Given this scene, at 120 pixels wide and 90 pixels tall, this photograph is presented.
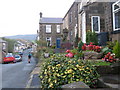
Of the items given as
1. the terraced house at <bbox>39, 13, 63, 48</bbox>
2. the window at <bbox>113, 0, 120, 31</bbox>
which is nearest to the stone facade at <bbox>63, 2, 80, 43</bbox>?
the terraced house at <bbox>39, 13, 63, 48</bbox>

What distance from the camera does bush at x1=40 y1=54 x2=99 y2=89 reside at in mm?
3514

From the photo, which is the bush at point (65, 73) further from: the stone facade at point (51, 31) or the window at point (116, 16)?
the stone facade at point (51, 31)

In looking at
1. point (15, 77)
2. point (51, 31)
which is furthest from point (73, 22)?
point (15, 77)

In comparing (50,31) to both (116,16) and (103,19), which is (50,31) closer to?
(103,19)

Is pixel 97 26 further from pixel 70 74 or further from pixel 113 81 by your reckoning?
pixel 70 74

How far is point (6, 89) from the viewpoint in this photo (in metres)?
6.16

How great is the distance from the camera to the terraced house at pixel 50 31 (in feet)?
110

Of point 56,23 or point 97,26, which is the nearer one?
point 97,26

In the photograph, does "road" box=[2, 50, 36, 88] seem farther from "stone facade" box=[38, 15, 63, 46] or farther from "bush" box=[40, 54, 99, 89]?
"stone facade" box=[38, 15, 63, 46]

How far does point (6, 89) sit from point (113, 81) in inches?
174

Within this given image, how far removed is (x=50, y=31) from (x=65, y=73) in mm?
31407

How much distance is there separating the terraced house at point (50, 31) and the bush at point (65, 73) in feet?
94.5

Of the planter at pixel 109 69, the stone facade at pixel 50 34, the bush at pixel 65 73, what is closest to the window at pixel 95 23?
the planter at pixel 109 69

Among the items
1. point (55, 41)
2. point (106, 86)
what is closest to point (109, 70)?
point (106, 86)
